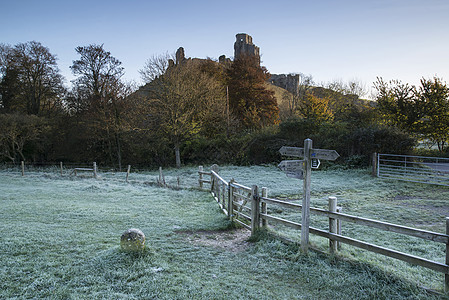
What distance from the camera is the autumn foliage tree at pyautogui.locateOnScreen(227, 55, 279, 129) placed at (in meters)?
32.7

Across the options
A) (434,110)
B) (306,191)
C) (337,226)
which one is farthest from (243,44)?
(337,226)

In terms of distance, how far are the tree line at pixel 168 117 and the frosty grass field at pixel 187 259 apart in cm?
1318

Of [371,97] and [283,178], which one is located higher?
[371,97]

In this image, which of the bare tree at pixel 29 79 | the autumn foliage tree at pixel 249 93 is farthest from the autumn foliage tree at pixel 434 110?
the bare tree at pixel 29 79

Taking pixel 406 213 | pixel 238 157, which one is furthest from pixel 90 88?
pixel 406 213

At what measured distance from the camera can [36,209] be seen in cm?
880

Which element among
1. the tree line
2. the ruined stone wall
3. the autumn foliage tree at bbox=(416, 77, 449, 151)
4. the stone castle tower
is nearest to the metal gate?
the tree line

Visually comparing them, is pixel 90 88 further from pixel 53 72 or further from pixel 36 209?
pixel 36 209

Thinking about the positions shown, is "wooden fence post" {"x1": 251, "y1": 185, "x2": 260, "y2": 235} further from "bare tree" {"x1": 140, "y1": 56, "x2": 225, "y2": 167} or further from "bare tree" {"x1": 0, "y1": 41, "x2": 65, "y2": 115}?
"bare tree" {"x1": 0, "y1": 41, "x2": 65, "y2": 115}

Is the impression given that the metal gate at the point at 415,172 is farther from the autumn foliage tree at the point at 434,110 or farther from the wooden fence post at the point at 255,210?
the wooden fence post at the point at 255,210

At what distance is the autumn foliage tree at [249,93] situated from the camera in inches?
1288

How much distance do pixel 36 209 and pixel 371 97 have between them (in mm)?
36696

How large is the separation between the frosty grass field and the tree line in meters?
13.2

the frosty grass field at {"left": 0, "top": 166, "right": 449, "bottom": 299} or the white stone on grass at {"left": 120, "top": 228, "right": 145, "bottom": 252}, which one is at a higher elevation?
the white stone on grass at {"left": 120, "top": 228, "right": 145, "bottom": 252}
